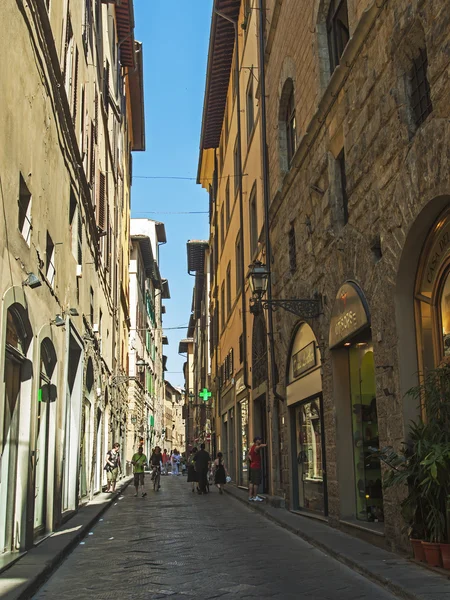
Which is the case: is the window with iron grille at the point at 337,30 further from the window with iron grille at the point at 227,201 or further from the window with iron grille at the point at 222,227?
the window with iron grille at the point at 222,227

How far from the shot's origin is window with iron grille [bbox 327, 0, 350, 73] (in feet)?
37.5

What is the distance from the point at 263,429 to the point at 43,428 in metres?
9.56

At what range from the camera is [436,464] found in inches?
250

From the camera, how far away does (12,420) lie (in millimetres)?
8609

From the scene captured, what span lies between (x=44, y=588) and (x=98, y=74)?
1716cm

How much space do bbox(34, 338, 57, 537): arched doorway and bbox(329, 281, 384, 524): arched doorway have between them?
14.4ft

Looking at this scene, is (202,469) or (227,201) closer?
(202,469)

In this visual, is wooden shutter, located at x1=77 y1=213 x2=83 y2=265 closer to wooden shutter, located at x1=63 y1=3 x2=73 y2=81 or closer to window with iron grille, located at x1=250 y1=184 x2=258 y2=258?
wooden shutter, located at x1=63 y1=3 x2=73 y2=81

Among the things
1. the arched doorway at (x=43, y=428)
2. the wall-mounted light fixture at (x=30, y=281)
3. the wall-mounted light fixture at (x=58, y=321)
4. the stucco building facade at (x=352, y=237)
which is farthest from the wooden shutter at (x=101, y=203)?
the wall-mounted light fixture at (x=30, y=281)

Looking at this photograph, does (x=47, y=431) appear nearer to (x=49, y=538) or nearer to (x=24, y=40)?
(x=49, y=538)

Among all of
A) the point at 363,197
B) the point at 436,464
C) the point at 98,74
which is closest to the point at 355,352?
the point at 363,197

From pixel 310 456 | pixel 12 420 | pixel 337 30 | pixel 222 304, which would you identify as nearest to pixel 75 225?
pixel 337 30

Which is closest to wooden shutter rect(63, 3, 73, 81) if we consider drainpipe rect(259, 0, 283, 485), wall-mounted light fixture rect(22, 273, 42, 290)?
drainpipe rect(259, 0, 283, 485)

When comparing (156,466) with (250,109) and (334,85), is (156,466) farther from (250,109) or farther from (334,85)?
(334,85)
